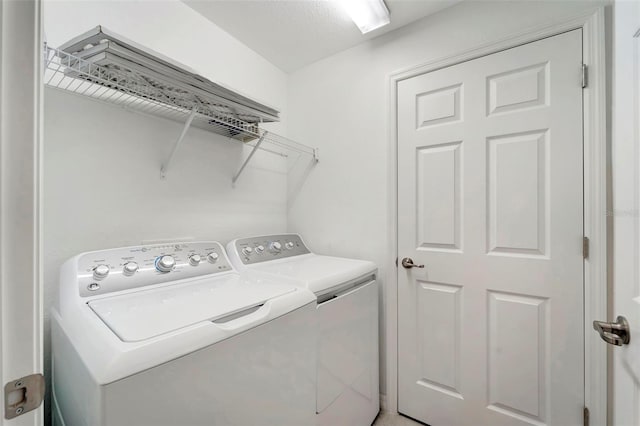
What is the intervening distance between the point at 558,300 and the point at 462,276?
430mm

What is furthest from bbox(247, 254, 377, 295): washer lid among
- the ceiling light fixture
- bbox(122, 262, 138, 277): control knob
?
the ceiling light fixture

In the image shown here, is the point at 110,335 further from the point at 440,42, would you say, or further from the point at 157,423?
the point at 440,42

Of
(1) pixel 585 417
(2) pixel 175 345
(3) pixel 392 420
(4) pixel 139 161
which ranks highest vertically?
(4) pixel 139 161

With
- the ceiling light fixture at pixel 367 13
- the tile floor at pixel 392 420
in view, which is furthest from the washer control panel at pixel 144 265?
the ceiling light fixture at pixel 367 13

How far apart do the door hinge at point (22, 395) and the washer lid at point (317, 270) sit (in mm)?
828

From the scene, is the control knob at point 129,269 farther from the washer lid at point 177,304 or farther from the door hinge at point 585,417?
the door hinge at point 585,417

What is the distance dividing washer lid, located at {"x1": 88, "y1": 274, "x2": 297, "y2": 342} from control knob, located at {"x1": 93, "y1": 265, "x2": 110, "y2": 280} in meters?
0.11

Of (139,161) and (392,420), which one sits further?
(392,420)

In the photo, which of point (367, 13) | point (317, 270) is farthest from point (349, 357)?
point (367, 13)

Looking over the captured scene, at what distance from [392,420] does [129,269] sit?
5.85ft

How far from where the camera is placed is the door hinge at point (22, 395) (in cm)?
40

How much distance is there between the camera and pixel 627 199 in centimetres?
69

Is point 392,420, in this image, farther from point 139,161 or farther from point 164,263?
point 139,161

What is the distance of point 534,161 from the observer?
1369 mm
